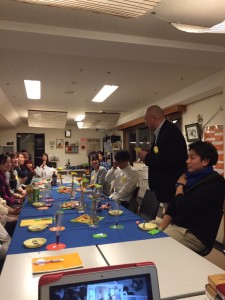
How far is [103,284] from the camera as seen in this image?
2.60ft

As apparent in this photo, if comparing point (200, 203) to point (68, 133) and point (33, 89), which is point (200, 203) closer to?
point (33, 89)

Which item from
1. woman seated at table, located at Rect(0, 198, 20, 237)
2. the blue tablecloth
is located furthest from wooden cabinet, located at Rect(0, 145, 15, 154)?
the blue tablecloth

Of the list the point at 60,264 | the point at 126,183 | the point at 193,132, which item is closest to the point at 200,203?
the point at 60,264

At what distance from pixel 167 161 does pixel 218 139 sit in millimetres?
2033

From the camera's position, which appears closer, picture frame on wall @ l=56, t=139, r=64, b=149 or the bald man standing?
the bald man standing

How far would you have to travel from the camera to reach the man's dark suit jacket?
8.18ft

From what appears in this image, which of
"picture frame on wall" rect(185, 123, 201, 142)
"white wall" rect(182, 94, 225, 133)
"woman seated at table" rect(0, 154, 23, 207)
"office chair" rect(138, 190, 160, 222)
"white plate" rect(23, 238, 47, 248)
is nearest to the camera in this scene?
"white plate" rect(23, 238, 47, 248)

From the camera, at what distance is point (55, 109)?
7.28 meters

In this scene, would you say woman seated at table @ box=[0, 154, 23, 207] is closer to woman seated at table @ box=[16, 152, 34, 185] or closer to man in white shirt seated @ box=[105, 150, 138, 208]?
man in white shirt seated @ box=[105, 150, 138, 208]

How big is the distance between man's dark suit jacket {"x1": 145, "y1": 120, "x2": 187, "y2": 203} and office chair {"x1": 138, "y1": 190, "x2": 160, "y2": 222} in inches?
9.6

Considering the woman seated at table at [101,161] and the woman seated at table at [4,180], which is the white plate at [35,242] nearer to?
the woman seated at table at [4,180]

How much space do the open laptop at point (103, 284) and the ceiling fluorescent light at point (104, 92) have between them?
4.41 m

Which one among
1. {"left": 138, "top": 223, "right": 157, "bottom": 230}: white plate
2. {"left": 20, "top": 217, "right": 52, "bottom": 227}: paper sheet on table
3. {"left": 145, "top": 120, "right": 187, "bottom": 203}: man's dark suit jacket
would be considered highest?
{"left": 145, "top": 120, "right": 187, "bottom": 203}: man's dark suit jacket

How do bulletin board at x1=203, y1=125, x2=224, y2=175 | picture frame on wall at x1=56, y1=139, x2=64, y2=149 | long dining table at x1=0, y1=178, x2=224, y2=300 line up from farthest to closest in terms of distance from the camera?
picture frame on wall at x1=56, y1=139, x2=64, y2=149 < bulletin board at x1=203, y1=125, x2=224, y2=175 < long dining table at x1=0, y1=178, x2=224, y2=300
